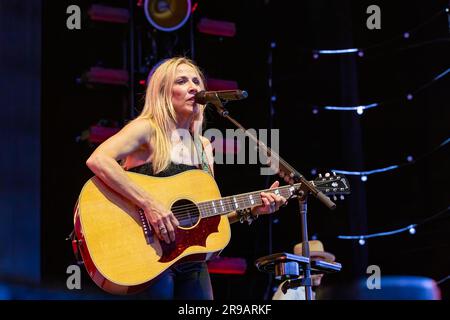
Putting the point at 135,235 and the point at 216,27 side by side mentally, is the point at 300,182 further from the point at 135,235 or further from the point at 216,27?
the point at 216,27

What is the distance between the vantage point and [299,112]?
7320mm

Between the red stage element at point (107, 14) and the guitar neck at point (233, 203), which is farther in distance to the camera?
the red stage element at point (107, 14)

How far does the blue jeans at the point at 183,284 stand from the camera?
3340mm

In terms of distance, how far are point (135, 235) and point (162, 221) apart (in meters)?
0.16

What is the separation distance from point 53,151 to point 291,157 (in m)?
2.40

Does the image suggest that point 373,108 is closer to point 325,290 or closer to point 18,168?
point 325,290

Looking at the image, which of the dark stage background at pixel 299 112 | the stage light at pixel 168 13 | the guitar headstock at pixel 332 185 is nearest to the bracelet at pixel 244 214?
the guitar headstock at pixel 332 185

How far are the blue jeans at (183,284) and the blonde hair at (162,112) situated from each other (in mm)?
546

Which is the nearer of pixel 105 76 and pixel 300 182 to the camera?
pixel 300 182

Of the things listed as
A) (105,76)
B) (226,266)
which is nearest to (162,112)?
(105,76)

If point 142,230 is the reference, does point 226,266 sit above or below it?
below

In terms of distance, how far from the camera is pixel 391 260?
6.73 metres

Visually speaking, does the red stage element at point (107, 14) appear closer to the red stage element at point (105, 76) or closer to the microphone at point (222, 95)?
the red stage element at point (105, 76)
